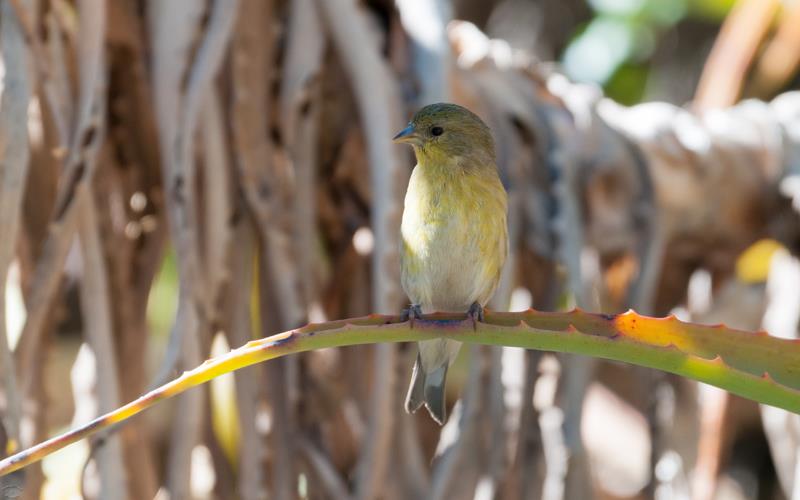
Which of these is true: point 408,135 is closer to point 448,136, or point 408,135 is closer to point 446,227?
point 448,136

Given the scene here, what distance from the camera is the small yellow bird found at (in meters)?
2.25

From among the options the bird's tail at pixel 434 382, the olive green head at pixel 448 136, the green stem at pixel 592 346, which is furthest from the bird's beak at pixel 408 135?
the green stem at pixel 592 346

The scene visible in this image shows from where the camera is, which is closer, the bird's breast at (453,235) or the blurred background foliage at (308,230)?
the blurred background foliage at (308,230)

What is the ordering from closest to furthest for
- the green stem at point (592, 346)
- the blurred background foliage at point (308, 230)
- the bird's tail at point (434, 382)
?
the green stem at point (592, 346), the blurred background foliage at point (308, 230), the bird's tail at point (434, 382)

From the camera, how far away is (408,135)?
7.51 ft

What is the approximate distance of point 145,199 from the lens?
8.16 ft

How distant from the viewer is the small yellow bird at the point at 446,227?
2246 millimetres

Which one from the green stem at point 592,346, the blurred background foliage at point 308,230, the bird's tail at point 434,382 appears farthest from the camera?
the bird's tail at point 434,382

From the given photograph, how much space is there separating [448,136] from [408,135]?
105 mm

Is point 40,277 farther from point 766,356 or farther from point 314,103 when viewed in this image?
point 766,356

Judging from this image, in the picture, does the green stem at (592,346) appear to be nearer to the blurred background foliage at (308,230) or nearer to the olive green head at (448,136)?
the blurred background foliage at (308,230)

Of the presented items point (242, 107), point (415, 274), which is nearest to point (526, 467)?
point (415, 274)

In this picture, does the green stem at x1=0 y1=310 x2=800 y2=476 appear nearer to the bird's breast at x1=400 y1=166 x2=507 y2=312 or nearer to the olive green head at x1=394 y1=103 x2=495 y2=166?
the bird's breast at x1=400 y1=166 x2=507 y2=312

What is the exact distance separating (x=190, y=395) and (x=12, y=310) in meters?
1.07
